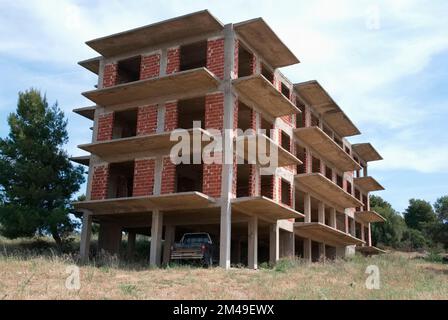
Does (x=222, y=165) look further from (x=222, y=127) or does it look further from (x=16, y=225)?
(x=16, y=225)

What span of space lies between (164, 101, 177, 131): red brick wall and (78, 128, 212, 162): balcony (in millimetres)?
1152

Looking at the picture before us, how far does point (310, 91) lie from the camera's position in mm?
35812

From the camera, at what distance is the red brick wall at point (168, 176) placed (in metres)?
26.7

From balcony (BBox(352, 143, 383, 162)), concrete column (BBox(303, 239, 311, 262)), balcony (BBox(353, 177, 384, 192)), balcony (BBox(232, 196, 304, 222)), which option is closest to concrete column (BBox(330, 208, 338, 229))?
concrete column (BBox(303, 239, 311, 262))

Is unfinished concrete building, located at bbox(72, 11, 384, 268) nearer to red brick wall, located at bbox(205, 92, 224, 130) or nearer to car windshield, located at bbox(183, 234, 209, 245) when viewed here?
red brick wall, located at bbox(205, 92, 224, 130)

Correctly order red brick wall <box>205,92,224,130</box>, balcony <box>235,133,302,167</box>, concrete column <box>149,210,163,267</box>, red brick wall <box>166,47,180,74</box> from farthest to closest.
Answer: red brick wall <box>166,47,180,74</box> → red brick wall <box>205,92,224,130</box> → balcony <box>235,133,302,167</box> → concrete column <box>149,210,163,267</box>

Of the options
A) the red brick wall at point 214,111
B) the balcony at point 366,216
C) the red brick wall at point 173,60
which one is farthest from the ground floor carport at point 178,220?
the balcony at point 366,216

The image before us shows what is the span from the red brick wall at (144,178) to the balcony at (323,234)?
9869mm

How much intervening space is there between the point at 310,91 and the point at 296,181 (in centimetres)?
636

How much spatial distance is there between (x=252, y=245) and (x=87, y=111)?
13.1 meters

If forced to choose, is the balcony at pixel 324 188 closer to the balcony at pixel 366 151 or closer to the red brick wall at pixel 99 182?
the balcony at pixel 366 151

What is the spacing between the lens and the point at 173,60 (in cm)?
2873

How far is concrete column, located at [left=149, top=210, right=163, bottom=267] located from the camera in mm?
25302

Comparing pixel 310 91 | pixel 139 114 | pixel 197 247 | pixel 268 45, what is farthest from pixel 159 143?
pixel 310 91
